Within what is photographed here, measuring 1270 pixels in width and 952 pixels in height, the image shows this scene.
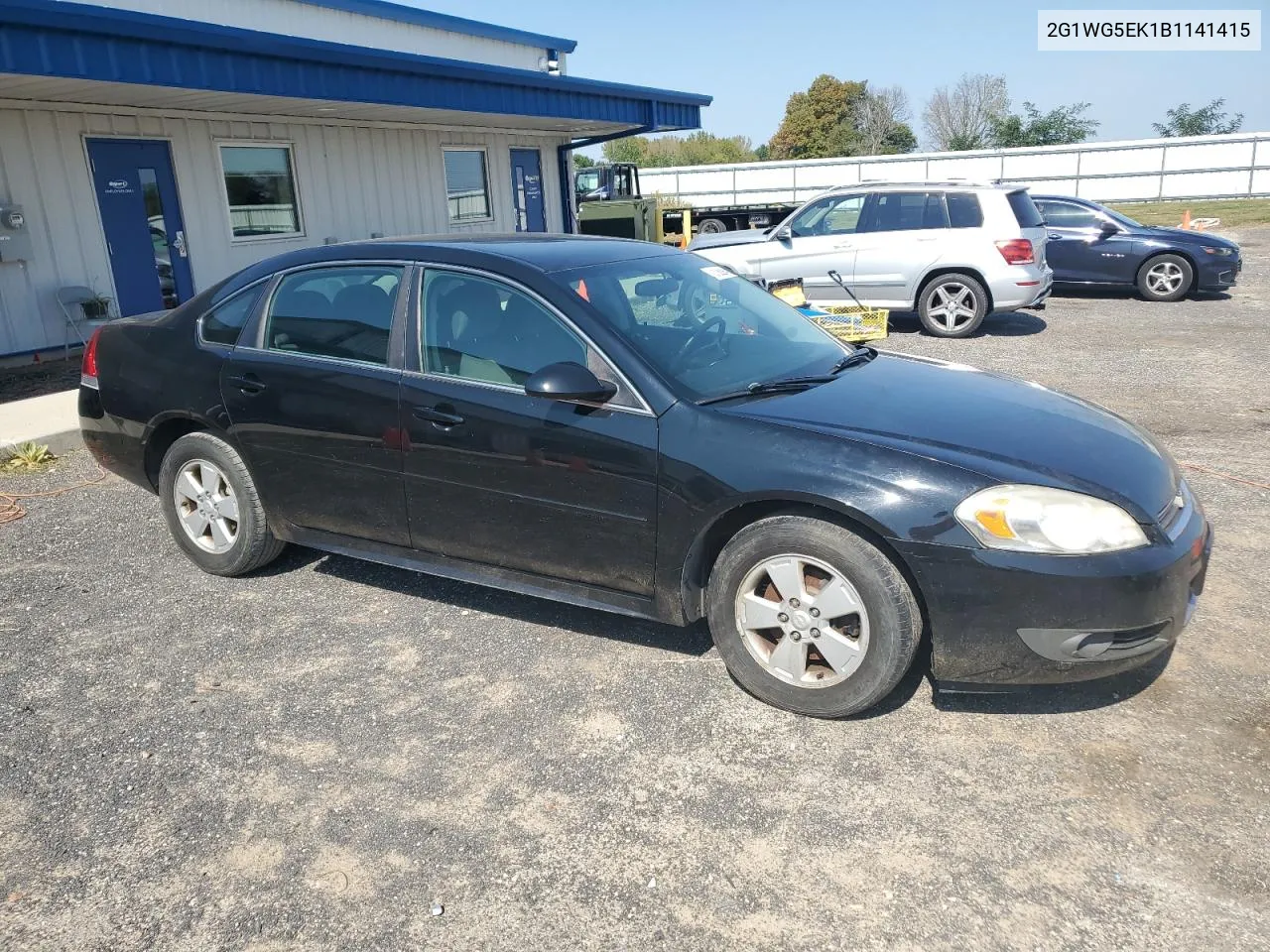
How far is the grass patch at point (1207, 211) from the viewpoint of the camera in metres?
26.4

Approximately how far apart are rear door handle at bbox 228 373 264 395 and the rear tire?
43.6 ft

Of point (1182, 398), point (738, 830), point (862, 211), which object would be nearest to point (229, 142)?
point (862, 211)

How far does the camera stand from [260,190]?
1250 centimetres

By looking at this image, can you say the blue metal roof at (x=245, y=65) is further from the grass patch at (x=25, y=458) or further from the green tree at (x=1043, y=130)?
the green tree at (x=1043, y=130)

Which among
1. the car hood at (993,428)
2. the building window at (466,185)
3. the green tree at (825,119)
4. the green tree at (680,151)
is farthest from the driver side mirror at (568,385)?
the green tree at (825,119)

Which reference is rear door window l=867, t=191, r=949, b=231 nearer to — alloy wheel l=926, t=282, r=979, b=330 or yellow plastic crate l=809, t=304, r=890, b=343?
alloy wheel l=926, t=282, r=979, b=330

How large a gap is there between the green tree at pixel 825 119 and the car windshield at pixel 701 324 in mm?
58572

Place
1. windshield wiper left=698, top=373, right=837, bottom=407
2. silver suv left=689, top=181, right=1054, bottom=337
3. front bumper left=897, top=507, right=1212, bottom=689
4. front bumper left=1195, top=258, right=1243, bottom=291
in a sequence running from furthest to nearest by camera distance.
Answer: front bumper left=1195, top=258, right=1243, bottom=291 → silver suv left=689, top=181, right=1054, bottom=337 → windshield wiper left=698, top=373, right=837, bottom=407 → front bumper left=897, top=507, right=1212, bottom=689

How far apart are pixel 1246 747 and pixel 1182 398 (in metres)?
5.89

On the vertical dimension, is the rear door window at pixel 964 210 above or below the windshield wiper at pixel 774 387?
above

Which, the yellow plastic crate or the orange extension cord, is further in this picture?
the yellow plastic crate

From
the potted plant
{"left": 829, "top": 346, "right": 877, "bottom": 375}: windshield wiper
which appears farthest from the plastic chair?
{"left": 829, "top": 346, "right": 877, "bottom": 375}: windshield wiper

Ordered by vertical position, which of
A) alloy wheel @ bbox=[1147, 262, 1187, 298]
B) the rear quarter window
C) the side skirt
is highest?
the rear quarter window

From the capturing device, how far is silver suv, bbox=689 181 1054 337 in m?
10.9
